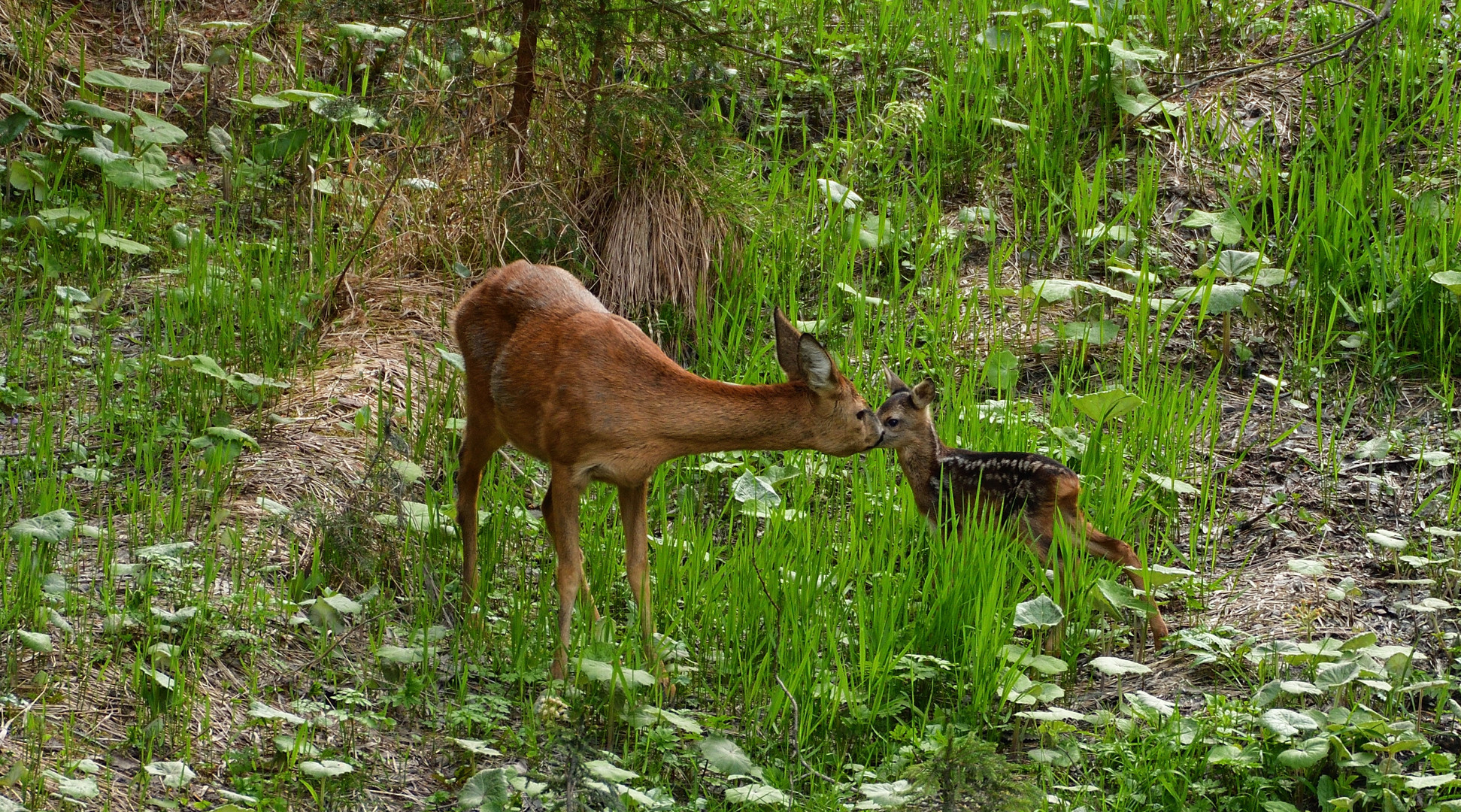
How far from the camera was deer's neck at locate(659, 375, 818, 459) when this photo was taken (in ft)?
16.1

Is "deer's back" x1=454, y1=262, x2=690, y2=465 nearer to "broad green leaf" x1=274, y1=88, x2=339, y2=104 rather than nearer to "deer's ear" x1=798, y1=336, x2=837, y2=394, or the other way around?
"deer's ear" x1=798, y1=336, x2=837, y2=394

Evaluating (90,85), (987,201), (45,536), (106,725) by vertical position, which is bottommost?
(106,725)

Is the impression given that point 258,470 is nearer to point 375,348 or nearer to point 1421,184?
point 375,348

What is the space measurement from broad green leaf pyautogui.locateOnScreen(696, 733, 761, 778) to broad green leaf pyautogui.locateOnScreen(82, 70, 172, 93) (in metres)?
5.43

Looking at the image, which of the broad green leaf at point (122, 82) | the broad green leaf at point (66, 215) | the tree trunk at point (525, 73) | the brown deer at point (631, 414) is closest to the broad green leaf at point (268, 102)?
the broad green leaf at point (122, 82)

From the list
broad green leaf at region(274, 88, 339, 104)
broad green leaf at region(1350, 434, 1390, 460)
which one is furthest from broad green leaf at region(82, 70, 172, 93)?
broad green leaf at region(1350, 434, 1390, 460)

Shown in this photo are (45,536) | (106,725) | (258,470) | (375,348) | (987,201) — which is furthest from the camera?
(987,201)

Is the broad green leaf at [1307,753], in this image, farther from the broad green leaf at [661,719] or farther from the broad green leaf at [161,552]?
the broad green leaf at [161,552]

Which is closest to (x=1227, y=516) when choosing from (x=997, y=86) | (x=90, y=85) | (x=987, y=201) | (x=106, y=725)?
(x=987, y=201)

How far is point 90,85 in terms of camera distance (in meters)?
8.65

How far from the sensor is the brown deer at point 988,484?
566cm

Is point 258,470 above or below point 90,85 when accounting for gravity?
below

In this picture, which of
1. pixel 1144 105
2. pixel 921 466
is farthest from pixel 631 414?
pixel 1144 105

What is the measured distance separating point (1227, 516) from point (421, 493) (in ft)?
11.3
